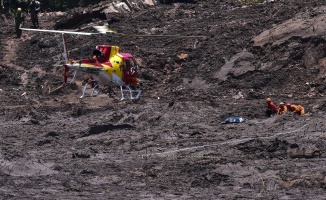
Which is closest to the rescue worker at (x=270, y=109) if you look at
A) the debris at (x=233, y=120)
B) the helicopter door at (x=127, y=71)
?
the debris at (x=233, y=120)

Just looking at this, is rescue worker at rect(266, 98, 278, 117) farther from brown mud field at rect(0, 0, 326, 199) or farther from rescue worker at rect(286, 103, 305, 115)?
rescue worker at rect(286, 103, 305, 115)

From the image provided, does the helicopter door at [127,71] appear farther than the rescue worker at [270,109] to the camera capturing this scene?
A: Yes

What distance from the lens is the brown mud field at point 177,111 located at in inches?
580

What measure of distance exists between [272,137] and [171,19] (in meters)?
17.0

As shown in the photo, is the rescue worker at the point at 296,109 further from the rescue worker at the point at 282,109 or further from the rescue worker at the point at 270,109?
the rescue worker at the point at 270,109

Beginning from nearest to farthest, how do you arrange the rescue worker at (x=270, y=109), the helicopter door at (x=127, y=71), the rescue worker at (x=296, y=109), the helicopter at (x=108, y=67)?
the rescue worker at (x=296, y=109)
the rescue worker at (x=270, y=109)
the helicopter at (x=108, y=67)
the helicopter door at (x=127, y=71)

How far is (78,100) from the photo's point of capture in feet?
88.1

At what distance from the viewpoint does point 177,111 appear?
898 inches

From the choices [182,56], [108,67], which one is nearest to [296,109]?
[108,67]

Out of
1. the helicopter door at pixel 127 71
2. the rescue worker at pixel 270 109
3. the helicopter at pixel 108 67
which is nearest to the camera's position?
the rescue worker at pixel 270 109

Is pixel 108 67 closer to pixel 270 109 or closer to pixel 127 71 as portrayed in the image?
pixel 127 71

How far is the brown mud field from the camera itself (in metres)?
14.7

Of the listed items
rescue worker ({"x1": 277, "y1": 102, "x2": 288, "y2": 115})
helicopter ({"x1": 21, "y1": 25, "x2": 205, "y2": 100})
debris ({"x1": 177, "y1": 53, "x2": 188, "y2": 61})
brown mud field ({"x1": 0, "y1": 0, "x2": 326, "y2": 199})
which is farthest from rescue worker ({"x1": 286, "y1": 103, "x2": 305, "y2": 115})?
debris ({"x1": 177, "y1": 53, "x2": 188, "y2": 61})

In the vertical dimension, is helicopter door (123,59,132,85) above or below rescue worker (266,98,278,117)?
above
